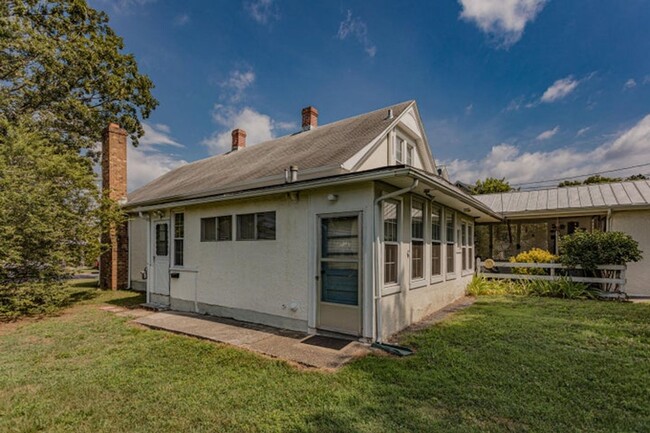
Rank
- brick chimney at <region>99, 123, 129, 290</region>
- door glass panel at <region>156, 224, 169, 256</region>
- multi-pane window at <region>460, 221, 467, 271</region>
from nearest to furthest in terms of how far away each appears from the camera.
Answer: door glass panel at <region>156, 224, 169, 256</region> < multi-pane window at <region>460, 221, 467, 271</region> < brick chimney at <region>99, 123, 129, 290</region>

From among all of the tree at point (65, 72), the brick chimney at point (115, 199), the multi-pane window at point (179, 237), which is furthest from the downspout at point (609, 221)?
the tree at point (65, 72)

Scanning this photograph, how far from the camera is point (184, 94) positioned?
14578 mm

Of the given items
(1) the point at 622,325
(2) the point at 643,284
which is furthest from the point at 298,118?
(2) the point at 643,284

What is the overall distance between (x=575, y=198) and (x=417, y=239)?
34.0 ft

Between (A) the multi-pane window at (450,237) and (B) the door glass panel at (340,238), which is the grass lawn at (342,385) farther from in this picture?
(A) the multi-pane window at (450,237)

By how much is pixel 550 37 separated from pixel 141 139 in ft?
68.9

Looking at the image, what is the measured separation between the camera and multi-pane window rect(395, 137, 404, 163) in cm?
996

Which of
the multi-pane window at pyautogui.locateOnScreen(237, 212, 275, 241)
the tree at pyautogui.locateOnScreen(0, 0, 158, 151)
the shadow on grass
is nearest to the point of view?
the multi-pane window at pyautogui.locateOnScreen(237, 212, 275, 241)

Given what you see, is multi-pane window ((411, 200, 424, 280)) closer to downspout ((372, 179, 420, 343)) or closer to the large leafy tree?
downspout ((372, 179, 420, 343))

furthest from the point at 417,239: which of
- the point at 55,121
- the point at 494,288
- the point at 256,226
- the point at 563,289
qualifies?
the point at 55,121

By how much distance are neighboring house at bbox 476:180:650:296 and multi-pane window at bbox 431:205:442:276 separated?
718 cm

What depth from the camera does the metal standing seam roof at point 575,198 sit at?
11.2 meters

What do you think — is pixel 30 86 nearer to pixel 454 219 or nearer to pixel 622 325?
pixel 454 219

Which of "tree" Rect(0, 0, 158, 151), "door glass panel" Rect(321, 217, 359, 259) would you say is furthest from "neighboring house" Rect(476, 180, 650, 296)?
"tree" Rect(0, 0, 158, 151)
